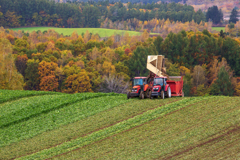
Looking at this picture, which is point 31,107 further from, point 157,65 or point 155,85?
point 157,65

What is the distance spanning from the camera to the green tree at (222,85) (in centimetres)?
9431

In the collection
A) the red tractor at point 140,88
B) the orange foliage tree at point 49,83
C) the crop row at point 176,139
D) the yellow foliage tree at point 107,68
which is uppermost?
the red tractor at point 140,88

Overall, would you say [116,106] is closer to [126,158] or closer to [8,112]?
[8,112]

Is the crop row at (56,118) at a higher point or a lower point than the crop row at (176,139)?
lower

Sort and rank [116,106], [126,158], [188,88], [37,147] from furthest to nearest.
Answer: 1. [188,88]
2. [116,106]
3. [37,147]
4. [126,158]

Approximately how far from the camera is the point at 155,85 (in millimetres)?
32875

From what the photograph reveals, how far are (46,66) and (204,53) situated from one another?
55.5 m

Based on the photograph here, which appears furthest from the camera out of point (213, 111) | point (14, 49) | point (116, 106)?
point (14, 49)

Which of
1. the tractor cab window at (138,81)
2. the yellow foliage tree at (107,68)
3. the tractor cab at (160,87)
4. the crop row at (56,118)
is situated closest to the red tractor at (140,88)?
the tractor cab window at (138,81)

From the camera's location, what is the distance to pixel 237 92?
98.6 metres

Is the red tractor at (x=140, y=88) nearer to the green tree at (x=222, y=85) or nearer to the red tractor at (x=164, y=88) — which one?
the red tractor at (x=164, y=88)

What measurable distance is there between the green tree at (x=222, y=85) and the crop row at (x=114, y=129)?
6629 cm

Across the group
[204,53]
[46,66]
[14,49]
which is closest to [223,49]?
[204,53]

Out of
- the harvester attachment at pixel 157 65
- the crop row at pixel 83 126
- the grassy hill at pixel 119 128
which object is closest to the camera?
the grassy hill at pixel 119 128
